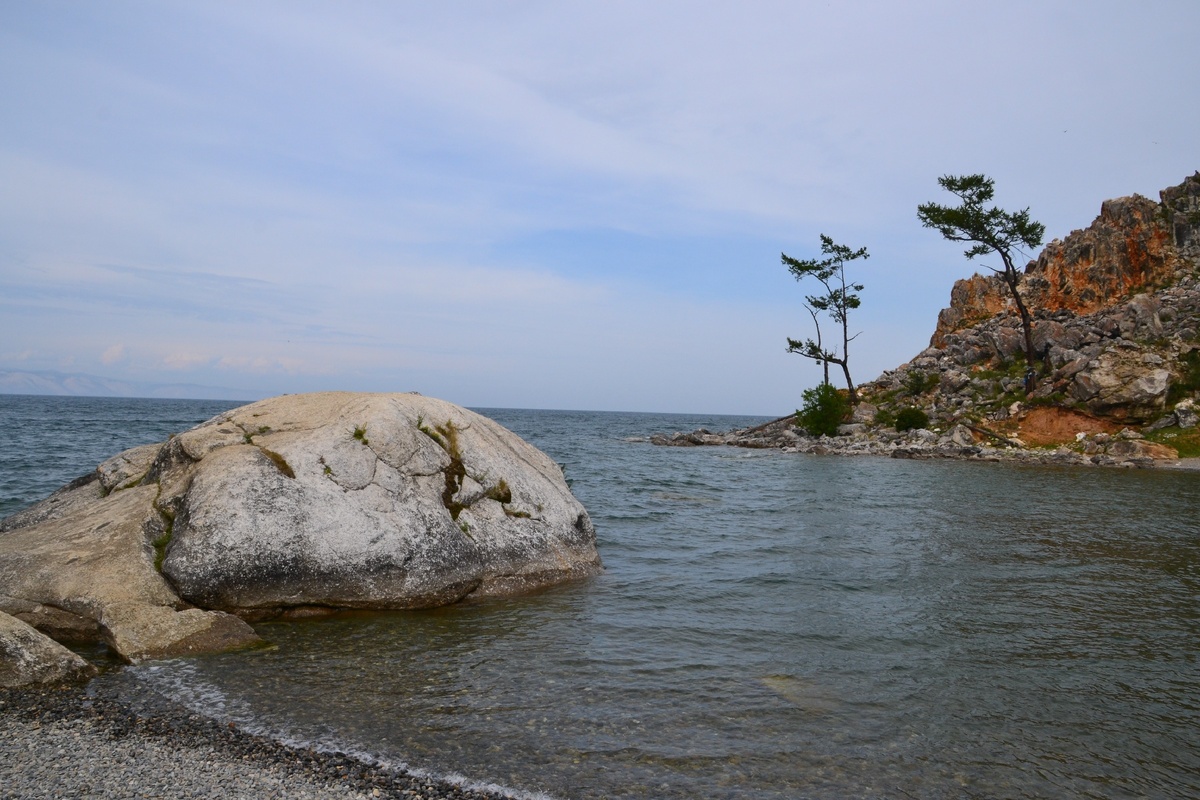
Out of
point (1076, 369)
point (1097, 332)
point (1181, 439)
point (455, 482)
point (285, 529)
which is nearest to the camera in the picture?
point (285, 529)

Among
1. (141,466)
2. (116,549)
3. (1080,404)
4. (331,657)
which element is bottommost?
(331,657)

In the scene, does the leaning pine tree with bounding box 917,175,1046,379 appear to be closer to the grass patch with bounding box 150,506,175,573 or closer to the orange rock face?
the orange rock face

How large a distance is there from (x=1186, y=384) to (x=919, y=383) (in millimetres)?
16950

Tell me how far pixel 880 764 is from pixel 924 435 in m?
44.5

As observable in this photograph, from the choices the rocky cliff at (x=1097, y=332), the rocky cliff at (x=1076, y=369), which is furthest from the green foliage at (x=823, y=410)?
the rocky cliff at (x=1097, y=332)

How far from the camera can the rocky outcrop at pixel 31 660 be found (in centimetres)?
771

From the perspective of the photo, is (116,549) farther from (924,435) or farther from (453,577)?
(924,435)

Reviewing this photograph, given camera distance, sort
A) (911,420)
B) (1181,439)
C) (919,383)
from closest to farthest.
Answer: (1181,439)
(911,420)
(919,383)

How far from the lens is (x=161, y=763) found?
6211mm

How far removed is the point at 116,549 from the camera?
10.6 m

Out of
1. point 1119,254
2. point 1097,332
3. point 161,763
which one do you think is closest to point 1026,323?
point 1097,332

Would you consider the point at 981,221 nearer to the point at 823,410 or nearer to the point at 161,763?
the point at 823,410

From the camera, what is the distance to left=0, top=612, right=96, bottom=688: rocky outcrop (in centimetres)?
771

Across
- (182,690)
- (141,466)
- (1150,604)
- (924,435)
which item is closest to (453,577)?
(182,690)
